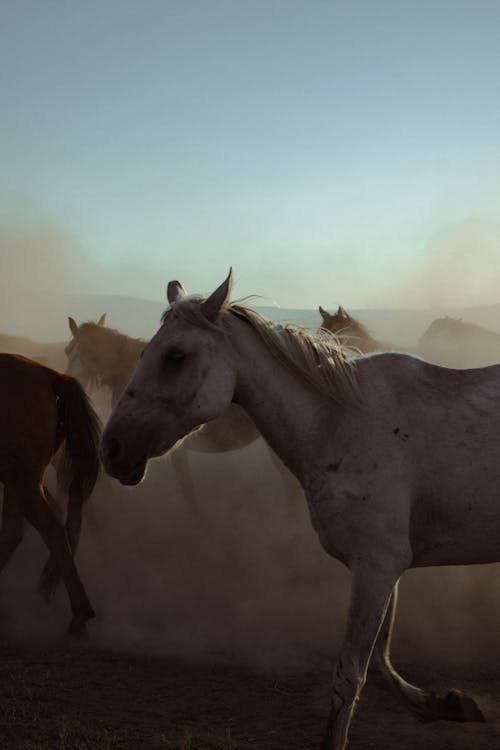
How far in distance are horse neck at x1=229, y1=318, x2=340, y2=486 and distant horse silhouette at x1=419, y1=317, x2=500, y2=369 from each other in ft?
30.9

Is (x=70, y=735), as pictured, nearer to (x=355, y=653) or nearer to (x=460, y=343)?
(x=355, y=653)

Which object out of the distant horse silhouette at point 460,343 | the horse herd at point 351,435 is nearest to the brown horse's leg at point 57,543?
the horse herd at point 351,435

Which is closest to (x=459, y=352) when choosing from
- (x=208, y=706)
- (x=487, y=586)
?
(x=487, y=586)

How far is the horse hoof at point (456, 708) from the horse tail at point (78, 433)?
351 cm

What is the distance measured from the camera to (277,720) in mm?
4328

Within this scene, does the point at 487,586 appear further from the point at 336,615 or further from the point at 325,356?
the point at 325,356

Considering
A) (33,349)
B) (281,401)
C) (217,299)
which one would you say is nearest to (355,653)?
(281,401)

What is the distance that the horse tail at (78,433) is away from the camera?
637 centimetres

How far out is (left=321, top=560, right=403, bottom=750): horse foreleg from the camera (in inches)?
130

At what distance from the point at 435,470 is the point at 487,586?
3.80 metres

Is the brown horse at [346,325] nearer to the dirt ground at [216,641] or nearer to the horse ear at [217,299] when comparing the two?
the dirt ground at [216,641]

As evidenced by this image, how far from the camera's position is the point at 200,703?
458cm

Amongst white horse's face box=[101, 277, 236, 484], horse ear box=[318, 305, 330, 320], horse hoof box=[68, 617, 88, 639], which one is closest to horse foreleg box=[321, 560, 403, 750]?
white horse's face box=[101, 277, 236, 484]

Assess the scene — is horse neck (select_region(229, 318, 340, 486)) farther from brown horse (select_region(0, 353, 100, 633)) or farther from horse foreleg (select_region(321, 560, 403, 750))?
brown horse (select_region(0, 353, 100, 633))
